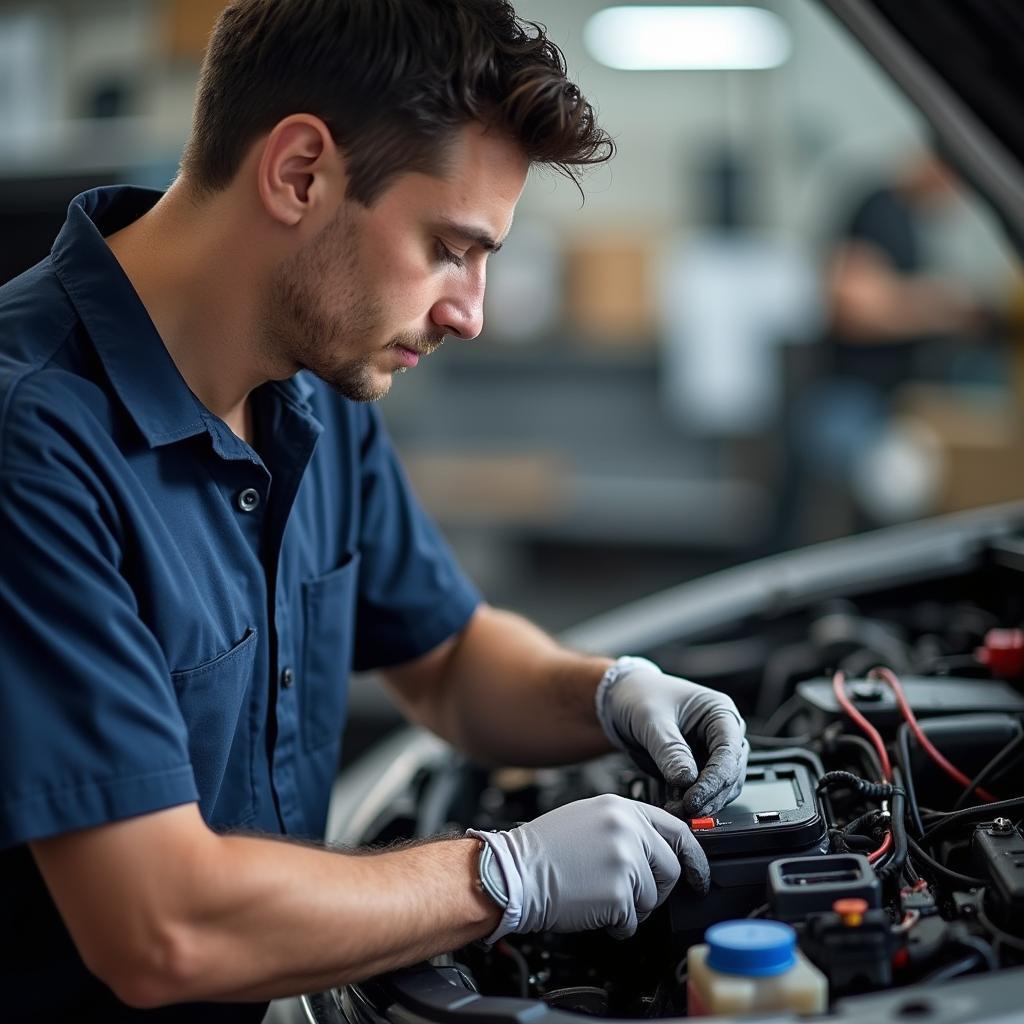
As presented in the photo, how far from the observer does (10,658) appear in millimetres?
882

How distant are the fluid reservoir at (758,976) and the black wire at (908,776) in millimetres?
294

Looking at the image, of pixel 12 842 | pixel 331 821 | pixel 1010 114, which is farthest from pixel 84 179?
pixel 12 842

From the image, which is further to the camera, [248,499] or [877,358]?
[877,358]

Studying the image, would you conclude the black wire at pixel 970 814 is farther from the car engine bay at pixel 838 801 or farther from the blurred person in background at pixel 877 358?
the blurred person in background at pixel 877 358

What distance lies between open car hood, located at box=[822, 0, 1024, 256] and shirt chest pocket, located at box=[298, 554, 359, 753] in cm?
89

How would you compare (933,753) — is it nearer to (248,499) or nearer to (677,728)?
(677,728)

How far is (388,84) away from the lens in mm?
1054

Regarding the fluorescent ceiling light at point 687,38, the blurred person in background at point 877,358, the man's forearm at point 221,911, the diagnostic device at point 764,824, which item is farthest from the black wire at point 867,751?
the fluorescent ceiling light at point 687,38

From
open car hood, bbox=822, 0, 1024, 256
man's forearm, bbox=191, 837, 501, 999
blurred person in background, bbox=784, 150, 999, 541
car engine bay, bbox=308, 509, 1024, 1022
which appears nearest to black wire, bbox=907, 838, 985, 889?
car engine bay, bbox=308, 509, 1024, 1022

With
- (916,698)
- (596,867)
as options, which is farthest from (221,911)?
(916,698)

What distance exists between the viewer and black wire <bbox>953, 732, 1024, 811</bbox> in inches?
45.8

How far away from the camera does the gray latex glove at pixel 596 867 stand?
99cm

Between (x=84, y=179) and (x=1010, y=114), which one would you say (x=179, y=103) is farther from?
(x=1010, y=114)

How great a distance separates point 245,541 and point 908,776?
0.67 meters
